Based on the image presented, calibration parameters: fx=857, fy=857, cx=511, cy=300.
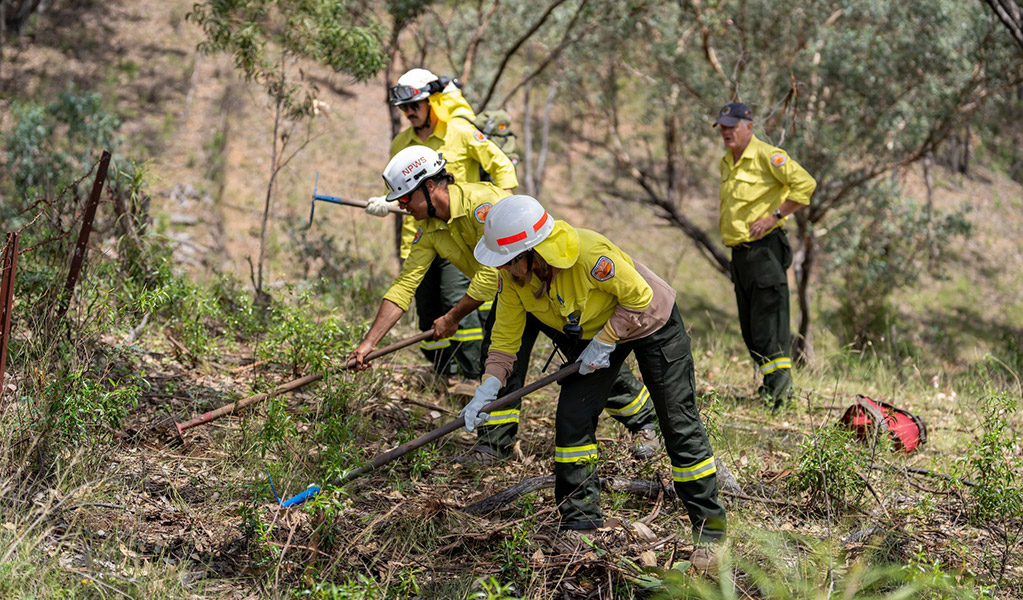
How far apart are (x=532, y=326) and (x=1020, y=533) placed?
8.41 feet

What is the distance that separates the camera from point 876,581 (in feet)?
11.7

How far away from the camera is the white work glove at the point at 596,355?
3721 millimetres

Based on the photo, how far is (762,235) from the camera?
5.82 m

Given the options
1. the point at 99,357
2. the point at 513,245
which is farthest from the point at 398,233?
the point at 513,245

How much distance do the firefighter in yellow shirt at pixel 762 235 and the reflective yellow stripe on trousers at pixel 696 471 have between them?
2125mm

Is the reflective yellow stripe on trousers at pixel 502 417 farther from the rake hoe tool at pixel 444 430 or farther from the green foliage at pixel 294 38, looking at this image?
the green foliage at pixel 294 38

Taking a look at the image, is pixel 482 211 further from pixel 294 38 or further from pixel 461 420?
pixel 294 38

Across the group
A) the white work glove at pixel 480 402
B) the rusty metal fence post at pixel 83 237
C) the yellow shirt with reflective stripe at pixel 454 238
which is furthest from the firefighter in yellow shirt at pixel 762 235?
the rusty metal fence post at pixel 83 237

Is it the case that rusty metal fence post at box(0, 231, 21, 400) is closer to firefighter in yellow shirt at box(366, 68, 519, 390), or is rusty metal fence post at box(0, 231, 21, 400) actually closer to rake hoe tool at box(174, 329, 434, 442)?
rake hoe tool at box(174, 329, 434, 442)

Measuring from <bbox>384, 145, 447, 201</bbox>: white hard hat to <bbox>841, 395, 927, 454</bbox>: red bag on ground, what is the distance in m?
2.83

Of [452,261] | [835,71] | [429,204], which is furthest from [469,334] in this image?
[835,71]

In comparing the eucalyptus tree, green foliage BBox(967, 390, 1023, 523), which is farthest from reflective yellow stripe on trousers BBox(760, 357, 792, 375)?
the eucalyptus tree

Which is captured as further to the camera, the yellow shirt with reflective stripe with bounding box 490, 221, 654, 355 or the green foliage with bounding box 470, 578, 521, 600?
the yellow shirt with reflective stripe with bounding box 490, 221, 654, 355

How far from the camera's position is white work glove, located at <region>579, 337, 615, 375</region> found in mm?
3721
